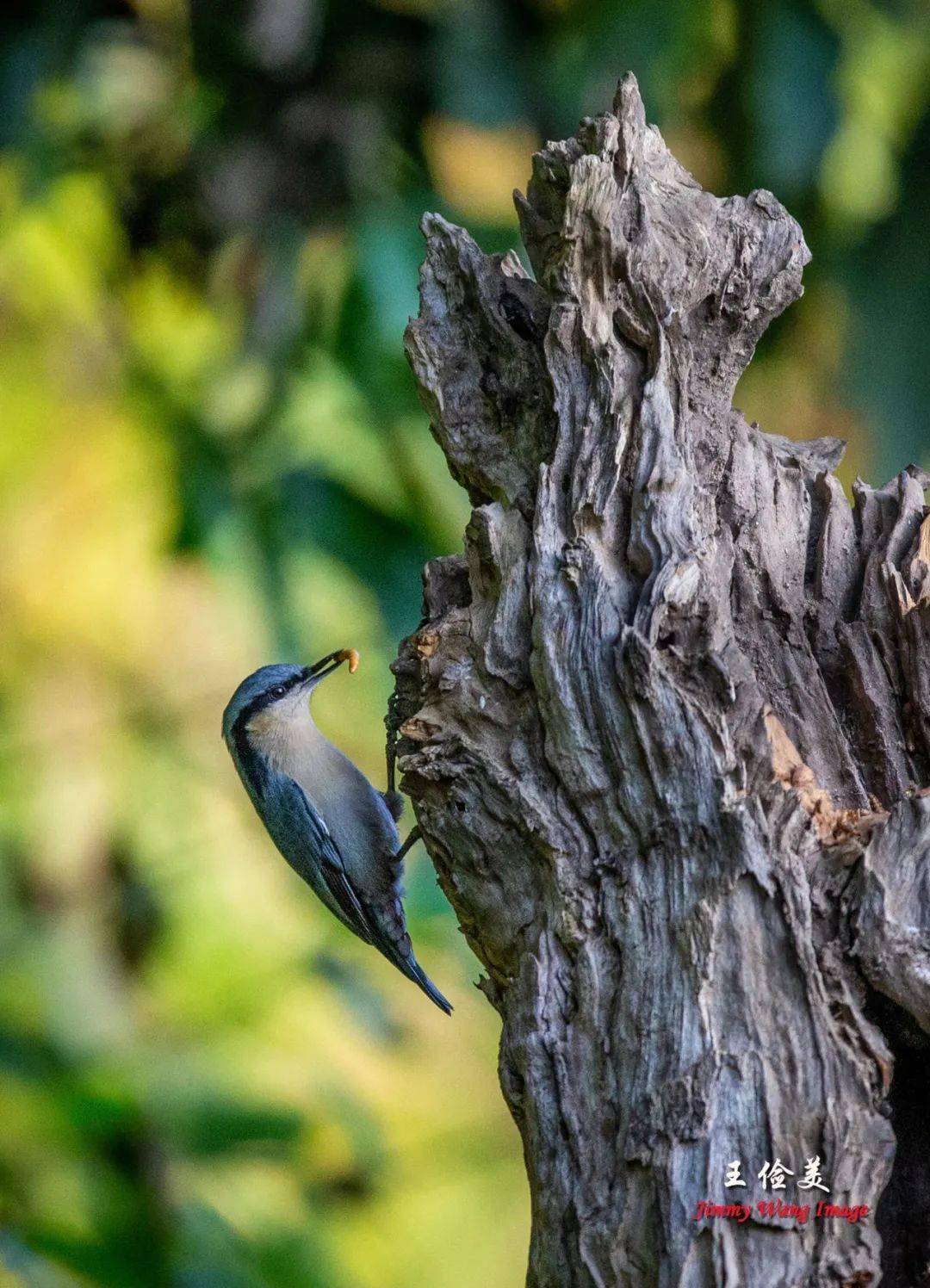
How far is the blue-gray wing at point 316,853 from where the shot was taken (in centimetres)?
416

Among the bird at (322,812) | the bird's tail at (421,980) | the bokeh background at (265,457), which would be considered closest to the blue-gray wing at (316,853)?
the bird at (322,812)

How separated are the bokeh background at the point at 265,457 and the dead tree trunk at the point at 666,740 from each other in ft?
Answer: 9.78

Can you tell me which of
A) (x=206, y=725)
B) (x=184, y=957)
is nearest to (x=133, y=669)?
(x=206, y=725)

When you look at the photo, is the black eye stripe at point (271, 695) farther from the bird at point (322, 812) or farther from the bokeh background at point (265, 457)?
the bokeh background at point (265, 457)

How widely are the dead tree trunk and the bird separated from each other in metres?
1.11

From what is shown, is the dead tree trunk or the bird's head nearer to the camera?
the dead tree trunk

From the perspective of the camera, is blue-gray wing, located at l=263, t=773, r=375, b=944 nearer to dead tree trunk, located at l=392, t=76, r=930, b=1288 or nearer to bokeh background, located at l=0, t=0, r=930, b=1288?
dead tree trunk, located at l=392, t=76, r=930, b=1288

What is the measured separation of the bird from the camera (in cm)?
421

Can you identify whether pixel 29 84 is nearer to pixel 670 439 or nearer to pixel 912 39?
pixel 912 39

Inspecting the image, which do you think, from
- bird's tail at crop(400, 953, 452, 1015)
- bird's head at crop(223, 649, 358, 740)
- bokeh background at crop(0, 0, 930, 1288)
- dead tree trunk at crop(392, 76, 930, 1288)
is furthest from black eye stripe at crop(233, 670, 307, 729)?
bokeh background at crop(0, 0, 930, 1288)

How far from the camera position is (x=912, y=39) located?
7.18m

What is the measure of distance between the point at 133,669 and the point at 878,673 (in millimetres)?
5505

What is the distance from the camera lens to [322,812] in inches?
167

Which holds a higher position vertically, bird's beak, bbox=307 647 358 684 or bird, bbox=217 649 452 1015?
bird's beak, bbox=307 647 358 684
